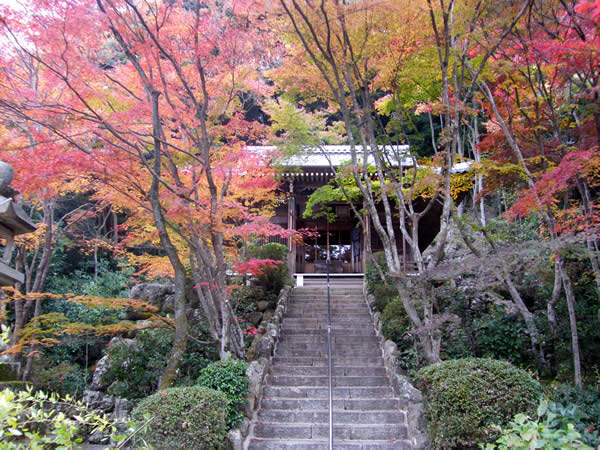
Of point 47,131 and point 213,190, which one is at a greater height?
point 47,131

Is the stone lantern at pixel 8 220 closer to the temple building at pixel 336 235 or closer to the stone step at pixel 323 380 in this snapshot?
the stone step at pixel 323 380

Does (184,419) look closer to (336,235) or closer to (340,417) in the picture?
(340,417)

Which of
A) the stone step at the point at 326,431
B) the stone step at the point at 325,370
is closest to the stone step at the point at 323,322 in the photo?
the stone step at the point at 325,370

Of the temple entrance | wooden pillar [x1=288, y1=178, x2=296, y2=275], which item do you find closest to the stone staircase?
wooden pillar [x1=288, y1=178, x2=296, y2=275]

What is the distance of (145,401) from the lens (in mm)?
5160

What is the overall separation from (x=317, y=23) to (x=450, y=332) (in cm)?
565

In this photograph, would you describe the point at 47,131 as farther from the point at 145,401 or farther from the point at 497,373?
the point at 497,373

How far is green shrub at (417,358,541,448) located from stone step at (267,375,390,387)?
7.36 feet

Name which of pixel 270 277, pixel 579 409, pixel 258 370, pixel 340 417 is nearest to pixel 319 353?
pixel 258 370

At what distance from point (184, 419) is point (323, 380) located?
3.09m

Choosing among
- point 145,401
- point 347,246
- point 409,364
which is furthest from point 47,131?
point 347,246

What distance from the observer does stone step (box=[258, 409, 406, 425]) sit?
249 inches

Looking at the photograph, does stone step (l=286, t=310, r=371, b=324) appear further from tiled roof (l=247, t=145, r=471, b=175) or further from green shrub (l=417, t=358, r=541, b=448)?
green shrub (l=417, t=358, r=541, b=448)

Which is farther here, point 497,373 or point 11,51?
point 11,51
